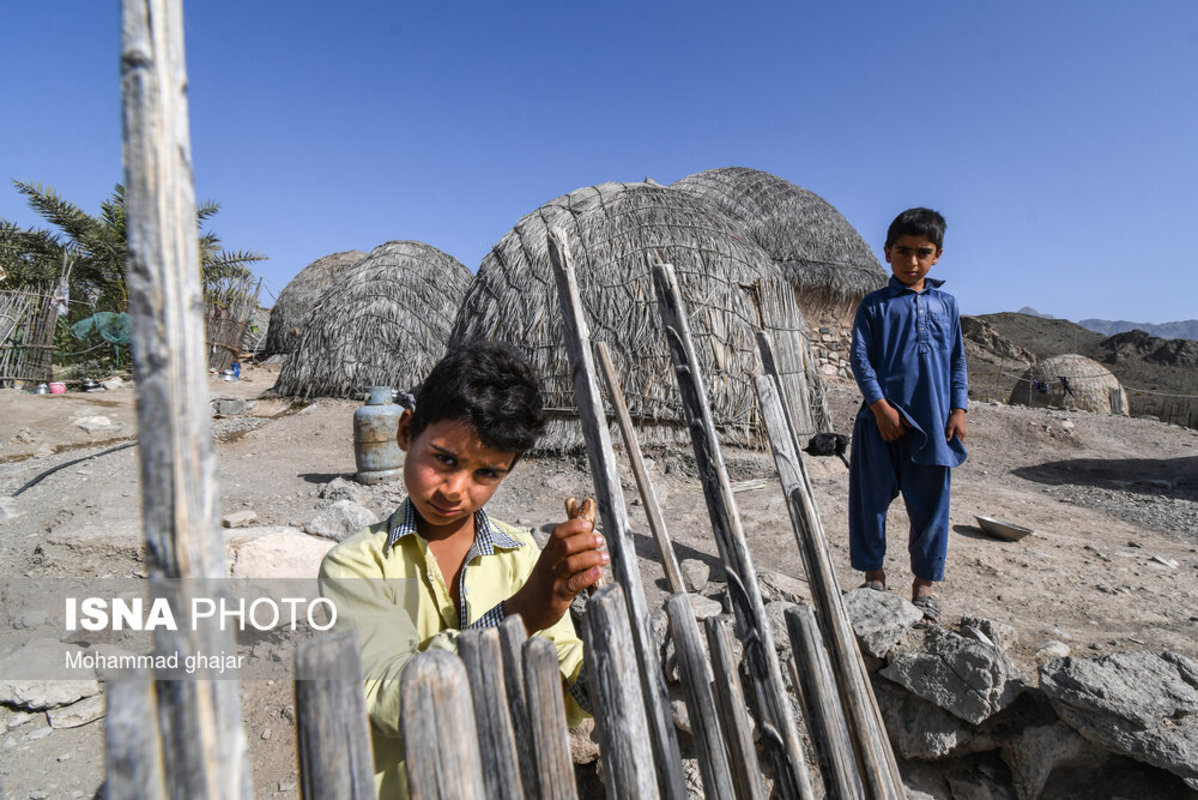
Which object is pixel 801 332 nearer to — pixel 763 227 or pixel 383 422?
pixel 383 422

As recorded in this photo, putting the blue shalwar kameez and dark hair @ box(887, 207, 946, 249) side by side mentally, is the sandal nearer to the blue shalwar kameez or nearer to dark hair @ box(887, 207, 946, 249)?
the blue shalwar kameez

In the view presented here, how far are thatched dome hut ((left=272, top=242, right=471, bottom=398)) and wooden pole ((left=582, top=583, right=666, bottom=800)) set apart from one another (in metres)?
9.52

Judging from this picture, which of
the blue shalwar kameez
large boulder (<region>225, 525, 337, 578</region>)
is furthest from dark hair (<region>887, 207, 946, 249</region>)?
large boulder (<region>225, 525, 337, 578</region>)

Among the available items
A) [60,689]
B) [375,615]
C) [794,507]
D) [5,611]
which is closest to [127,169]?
[375,615]

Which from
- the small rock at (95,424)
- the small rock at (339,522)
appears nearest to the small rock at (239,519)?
the small rock at (339,522)

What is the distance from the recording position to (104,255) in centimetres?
1409

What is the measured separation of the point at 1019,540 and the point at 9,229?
19.9 m

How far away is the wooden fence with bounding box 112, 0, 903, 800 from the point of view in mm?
599

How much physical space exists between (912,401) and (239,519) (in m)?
4.17

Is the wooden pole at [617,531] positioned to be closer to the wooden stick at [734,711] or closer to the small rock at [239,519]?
the wooden stick at [734,711]

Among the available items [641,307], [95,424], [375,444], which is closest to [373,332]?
[95,424]

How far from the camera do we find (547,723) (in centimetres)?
101

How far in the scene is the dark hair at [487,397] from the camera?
1.41 metres

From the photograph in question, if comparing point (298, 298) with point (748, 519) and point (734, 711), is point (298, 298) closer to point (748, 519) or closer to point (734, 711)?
point (748, 519)
